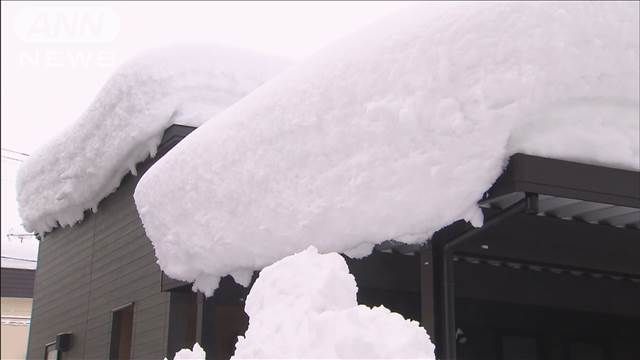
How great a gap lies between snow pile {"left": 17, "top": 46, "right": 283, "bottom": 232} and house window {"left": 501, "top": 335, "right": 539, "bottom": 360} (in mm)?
4598

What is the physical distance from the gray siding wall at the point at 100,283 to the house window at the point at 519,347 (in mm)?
3977

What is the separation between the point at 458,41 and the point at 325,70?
4.09 ft

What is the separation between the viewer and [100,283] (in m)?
11.2

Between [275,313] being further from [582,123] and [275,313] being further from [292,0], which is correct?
[292,0]

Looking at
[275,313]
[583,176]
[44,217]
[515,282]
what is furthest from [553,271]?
[44,217]

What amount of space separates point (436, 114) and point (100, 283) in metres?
8.08

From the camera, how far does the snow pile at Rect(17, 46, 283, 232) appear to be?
31.7 ft

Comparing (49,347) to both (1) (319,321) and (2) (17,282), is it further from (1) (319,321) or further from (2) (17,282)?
→ (2) (17,282)

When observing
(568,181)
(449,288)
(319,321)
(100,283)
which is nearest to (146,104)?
(100,283)

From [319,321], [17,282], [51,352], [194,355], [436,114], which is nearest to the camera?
[319,321]

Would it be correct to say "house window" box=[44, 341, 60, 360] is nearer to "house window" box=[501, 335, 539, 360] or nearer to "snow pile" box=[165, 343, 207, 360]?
"house window" box=[501, 335, 539, 360]

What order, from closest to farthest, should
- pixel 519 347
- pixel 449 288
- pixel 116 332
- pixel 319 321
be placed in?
pixel 319 321 < pixel 449 288 < pixel 519 347 < pixel 116 332

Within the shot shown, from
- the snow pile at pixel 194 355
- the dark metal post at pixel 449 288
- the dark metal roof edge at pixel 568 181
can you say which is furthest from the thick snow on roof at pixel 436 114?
the snow pile at pixel 194 355

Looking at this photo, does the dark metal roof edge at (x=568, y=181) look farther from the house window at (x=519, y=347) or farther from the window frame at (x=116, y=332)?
the window frame at (x=116, y=332)
